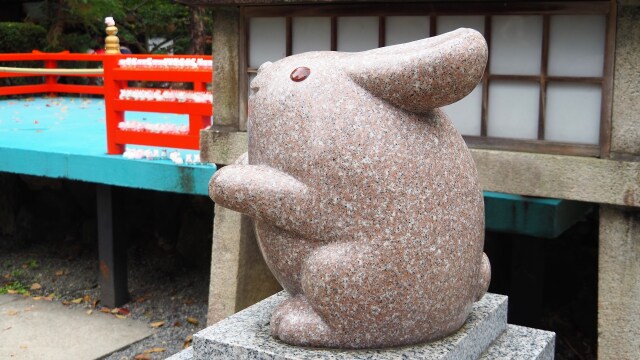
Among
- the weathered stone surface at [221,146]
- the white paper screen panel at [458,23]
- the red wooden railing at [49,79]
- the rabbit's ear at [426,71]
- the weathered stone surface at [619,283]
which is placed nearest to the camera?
the rabbit's ear at [426,71]

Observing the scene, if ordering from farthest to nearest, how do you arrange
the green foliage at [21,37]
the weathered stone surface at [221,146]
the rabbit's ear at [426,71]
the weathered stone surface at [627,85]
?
the green foliage at [21,37]
the weathered stone surface at [221,146]
the weathered stone surface at [627,85]
the rabbit's ear at [426,71]

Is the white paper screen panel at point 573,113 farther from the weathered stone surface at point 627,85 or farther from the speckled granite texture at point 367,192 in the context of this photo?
the speckled granite texture at point 367,192

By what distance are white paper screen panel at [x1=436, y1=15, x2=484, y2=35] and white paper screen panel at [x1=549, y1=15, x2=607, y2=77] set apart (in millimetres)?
464

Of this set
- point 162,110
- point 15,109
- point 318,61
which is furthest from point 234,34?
point 15,109

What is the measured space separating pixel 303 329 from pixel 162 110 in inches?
170

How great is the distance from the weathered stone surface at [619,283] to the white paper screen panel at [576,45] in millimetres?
868

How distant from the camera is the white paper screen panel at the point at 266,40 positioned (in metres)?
5.82

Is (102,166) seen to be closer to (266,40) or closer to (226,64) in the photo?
(226,64)

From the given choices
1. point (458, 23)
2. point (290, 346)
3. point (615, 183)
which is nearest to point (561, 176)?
point (615, 183)

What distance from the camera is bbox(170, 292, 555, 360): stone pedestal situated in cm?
339

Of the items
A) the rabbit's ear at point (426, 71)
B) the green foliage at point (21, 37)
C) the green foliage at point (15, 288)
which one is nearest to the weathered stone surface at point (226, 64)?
the rabbit's ear at point (426, 71)

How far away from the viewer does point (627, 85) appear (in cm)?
455

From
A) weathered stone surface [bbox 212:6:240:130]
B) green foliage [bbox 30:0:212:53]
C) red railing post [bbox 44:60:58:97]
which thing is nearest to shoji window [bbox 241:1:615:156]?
weathered stone surface [bbox 212:6:240:130]

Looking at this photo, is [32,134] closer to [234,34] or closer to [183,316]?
[183,316]
